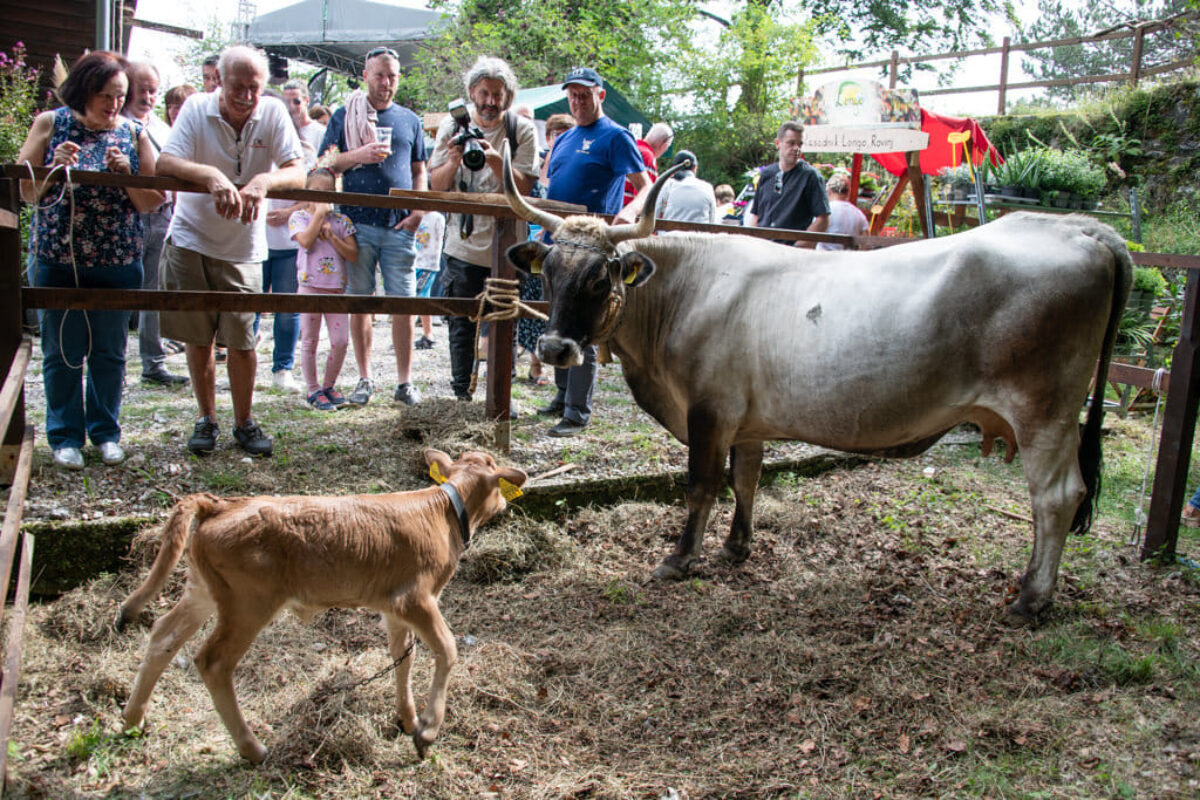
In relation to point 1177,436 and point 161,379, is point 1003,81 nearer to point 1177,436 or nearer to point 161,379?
point 1177,436

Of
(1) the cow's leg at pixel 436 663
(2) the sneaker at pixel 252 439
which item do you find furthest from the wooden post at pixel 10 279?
(1) the cow's leg at pixel 436 663

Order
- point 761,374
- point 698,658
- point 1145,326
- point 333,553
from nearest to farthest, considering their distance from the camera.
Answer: point 333,553 < point 698,658 < point 761,374 < point 1145,326

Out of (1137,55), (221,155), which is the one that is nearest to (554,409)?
(221,155)

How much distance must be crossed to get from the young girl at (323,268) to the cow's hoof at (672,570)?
305 centimetres

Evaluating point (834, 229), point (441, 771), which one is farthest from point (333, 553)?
point (834, 229)

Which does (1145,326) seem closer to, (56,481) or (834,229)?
(834,229)

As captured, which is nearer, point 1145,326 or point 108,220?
point 108,220

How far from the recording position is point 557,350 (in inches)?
164

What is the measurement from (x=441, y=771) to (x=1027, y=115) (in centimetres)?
1625

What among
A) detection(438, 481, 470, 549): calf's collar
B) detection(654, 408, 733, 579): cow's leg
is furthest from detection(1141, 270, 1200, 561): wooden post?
detection(438, 481, 470, 549): calf's collar

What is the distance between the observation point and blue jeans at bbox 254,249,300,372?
7.18m

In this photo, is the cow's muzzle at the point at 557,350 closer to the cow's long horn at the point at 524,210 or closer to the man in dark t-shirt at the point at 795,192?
the cow's long horn at the point at 524,210

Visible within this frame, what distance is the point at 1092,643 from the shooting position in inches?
145

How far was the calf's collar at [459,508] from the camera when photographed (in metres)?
3.09
